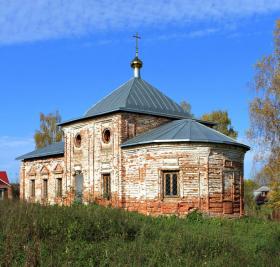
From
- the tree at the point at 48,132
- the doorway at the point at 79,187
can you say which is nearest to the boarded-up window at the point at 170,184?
the doorway at the point at 79,187

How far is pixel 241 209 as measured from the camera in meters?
18.4

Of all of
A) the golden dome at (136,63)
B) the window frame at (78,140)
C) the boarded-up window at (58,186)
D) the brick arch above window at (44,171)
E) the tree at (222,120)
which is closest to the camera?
the window frame at (78,140)

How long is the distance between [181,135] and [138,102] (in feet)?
12.5

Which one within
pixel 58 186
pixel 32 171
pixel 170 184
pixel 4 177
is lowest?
pixel 4 177

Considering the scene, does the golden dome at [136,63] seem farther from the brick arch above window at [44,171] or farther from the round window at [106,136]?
the brick arch above window at [44,171]

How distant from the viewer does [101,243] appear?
30.1 feet

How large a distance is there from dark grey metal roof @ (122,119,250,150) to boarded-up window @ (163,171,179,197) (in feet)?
4.30

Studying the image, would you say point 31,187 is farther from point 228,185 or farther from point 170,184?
point 228,185

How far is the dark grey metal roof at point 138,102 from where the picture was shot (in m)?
20.1

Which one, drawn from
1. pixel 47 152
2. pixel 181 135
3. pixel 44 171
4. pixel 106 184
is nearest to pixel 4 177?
pixel 44 171

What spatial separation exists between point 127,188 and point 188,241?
888 cm

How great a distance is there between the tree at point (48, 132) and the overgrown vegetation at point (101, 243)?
99.9 feet

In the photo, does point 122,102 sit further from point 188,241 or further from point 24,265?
point 24,265

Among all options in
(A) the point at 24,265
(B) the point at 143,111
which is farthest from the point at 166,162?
(A) the point at 24,265
